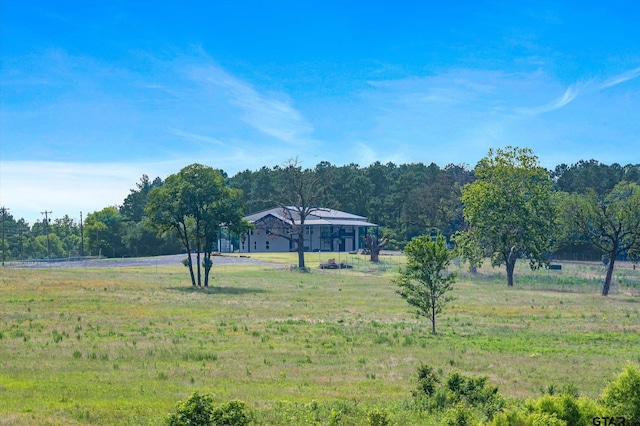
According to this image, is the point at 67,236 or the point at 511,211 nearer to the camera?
the point at 511,211

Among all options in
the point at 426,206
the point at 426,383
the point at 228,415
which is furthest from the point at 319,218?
the point at 228,415

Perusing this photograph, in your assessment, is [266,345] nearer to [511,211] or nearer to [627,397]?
[627,397]

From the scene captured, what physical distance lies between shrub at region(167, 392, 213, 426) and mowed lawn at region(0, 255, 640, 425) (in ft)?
8.85

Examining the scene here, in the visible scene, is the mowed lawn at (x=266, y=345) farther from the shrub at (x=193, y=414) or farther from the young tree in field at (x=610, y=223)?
the young tree in field at (x=610, y=223)

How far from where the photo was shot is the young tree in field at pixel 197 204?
54.6 m

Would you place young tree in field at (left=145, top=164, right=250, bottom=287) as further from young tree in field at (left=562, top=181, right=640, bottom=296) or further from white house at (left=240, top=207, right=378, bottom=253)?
white house at (left=240, top=207, right=378, bottom=253)

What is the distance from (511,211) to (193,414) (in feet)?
205

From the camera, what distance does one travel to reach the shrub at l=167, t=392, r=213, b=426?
1048 centimetres

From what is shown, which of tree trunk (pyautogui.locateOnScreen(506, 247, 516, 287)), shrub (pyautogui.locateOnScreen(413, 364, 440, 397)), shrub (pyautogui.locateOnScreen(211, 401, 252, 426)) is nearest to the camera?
shrub (pyautogui.locateOnScreen(211, 401, 252, 426))

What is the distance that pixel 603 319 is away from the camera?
1481 inches

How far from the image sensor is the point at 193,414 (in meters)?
10.5

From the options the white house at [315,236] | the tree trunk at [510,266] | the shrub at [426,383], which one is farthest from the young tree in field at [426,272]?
the white house at [315,236]

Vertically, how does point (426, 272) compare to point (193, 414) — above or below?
above

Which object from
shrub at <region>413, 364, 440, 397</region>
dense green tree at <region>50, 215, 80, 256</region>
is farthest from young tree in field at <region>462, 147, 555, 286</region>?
dense green tree at <region>50, 215, 80, 256</region>
